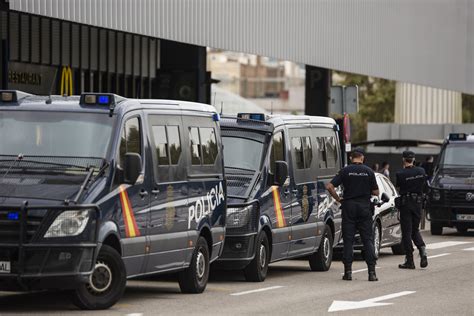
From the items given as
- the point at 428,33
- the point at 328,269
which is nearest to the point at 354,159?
the point at 328,269

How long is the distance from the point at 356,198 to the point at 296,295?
2.41 m

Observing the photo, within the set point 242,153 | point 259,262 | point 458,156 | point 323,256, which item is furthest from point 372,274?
point 458,156

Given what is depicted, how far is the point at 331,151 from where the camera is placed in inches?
869

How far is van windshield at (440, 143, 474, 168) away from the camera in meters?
32.6

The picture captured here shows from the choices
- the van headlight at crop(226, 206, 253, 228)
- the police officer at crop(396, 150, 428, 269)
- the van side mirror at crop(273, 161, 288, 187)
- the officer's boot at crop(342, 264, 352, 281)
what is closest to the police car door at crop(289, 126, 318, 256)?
the officer's boot at crop(342, 264, 352, 281)

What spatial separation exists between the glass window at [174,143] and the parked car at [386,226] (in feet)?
24.2

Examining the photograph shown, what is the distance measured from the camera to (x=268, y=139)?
19.1 m

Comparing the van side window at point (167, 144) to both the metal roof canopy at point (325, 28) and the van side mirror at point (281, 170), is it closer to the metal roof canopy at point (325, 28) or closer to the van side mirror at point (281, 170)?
the van side mirror at point (281, 170)

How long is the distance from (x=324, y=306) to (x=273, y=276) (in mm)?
4637

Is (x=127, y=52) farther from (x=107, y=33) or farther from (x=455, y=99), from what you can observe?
(x=455, y=99)

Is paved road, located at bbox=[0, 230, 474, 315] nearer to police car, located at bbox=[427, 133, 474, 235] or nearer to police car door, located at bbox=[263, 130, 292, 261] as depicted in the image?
police car door, located at bbox=[263, 130, 292, 261]

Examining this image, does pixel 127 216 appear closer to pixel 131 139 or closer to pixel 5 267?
pixel 131 139

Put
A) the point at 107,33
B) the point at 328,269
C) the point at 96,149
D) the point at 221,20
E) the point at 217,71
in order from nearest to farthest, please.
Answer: the point at 96,149 < the point at 328,269 < the point at 221,20 < the point at 107,33 < the point at 217,71

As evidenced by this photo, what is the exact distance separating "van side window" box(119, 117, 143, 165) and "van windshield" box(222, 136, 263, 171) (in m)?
3.76
